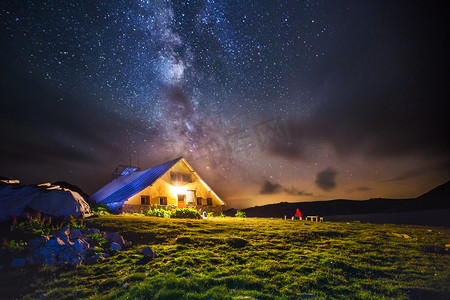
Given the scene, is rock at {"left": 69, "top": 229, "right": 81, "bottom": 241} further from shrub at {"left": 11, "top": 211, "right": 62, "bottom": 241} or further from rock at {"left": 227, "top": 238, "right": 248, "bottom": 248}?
rock at {"left": 227, "top": 238, "right": 248, "bottom": 248}

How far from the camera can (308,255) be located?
34.2ft

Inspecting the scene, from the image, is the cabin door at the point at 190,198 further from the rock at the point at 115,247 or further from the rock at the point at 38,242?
the rock at the point at 38,242

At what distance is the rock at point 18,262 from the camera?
8750 millimetres

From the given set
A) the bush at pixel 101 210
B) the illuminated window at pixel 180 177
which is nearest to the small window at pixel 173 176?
the illuminated window at pixel 180 177

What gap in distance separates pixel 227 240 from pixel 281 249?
2854 millimetres

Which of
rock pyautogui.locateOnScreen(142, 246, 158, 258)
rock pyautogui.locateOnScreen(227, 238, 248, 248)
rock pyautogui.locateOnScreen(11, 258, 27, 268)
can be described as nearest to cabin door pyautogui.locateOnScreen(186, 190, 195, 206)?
rock pyautogui.locateOnScreen(227, 238, 248, 248)

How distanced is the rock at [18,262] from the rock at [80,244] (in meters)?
1.64

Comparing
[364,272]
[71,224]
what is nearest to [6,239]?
[71,224]

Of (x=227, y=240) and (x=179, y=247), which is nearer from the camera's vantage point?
(x=179, y=247)

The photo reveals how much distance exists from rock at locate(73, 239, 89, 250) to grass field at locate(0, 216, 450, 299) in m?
1.22

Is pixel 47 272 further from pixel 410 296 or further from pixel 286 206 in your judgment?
pixel 286 206

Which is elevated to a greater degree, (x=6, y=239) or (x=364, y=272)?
(x=6, y=239)

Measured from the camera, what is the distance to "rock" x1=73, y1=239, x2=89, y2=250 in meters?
9.89

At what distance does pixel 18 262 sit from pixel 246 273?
8.51 metres
